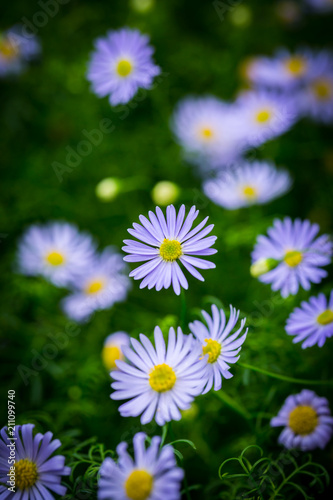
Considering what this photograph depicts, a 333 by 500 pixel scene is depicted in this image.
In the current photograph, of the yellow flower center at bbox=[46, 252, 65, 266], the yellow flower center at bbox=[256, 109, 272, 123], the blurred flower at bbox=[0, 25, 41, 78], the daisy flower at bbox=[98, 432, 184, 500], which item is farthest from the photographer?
the blurred flower at bbox=[0, 25, 41, 78]

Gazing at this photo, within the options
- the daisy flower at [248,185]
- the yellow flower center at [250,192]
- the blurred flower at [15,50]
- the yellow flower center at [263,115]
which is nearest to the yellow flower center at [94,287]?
the daisy flower at [248,185]

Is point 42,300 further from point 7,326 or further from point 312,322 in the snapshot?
point 312,322

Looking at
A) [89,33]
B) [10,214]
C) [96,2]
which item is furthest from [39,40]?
[10,214]

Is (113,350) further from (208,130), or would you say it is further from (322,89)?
(322,89)

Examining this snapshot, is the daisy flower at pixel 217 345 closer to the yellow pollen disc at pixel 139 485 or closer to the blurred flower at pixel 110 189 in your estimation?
the yellow pollen disc at pixel 139 485

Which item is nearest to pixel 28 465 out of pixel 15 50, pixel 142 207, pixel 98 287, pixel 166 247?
pixel 166 247

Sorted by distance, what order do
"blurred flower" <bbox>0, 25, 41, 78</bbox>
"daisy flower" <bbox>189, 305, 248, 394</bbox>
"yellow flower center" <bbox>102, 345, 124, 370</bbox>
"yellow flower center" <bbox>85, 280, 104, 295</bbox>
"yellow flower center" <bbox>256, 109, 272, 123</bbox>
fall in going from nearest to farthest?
"daisy flower" <bbox>189, 305, 248, 394</bbox> → "yellow flower center" <bbox>102, 345, 124, 370</bbox> → "yellow flower center" <bbox>85, 280, 104, 295</bbox> → "yellow flower center" <bbox>256, 109, 272, 123</bbox> → "blurred flower" <bbox>0, 25, 41, 78</bbox>

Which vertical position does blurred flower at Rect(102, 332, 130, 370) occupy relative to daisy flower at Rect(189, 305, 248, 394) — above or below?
above

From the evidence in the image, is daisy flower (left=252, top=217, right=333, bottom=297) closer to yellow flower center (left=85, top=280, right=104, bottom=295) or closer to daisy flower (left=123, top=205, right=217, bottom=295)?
daisy flower (left=123, top=205, right=217, bottom=295)

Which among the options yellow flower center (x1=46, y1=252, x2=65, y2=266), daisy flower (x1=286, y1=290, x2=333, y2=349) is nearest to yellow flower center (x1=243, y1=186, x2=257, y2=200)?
daisy flower (x1=286, y1=290, x2=333, y2=349)
